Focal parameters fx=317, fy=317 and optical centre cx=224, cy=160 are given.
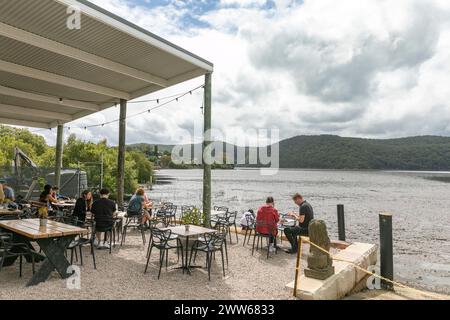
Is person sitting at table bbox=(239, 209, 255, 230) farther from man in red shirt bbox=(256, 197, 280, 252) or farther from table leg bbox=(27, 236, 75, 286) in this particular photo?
table leg bbox=(27, 236, 75, 286)

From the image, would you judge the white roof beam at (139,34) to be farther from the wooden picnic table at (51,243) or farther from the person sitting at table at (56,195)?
the person sitting at table at (56,195)

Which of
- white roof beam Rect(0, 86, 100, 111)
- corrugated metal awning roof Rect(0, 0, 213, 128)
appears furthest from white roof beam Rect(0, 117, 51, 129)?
white roof beam Rect(0, 86, 100, 111)

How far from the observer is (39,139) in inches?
2542

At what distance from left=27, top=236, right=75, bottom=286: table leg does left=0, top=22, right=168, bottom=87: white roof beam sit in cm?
479

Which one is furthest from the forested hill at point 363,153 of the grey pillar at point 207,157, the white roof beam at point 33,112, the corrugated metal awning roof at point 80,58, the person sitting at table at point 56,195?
the grey pillar at point 207,157

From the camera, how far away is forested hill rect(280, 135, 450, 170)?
120 m

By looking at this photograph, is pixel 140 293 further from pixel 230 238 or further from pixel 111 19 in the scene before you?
pixel 111 19

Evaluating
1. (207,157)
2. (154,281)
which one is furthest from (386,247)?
(207,157)

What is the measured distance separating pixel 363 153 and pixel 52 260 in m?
133

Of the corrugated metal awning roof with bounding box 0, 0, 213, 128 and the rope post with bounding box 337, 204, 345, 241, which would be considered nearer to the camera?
the corrugated metal awning roof with bounding box 0, 0, 213, 128

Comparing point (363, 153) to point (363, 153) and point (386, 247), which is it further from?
point (386, 247)
